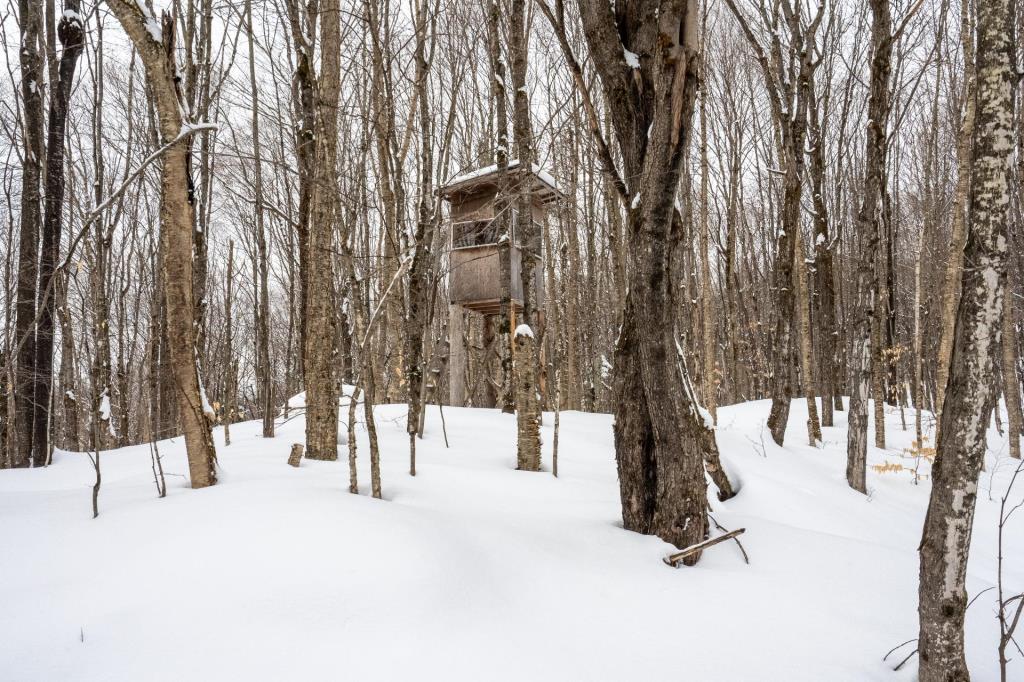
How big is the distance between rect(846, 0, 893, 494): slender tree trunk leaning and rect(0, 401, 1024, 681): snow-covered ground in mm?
2865

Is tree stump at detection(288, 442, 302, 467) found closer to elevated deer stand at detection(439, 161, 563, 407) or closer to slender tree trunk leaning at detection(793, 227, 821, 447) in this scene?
elevated deer stand at detection(439, 161, 563, 407)

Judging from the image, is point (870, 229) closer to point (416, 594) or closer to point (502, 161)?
point (502, 161)

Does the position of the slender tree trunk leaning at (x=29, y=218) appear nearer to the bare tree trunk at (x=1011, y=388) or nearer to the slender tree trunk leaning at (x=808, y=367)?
the slender tree trunk leaning at (x=808, y=367)

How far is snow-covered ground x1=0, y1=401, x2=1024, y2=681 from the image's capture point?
1.87 meters

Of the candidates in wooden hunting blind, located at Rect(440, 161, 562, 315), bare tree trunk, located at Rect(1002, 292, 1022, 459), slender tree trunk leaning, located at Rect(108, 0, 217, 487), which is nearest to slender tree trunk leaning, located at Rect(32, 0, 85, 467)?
wooden hunting blind, located at Rect(440, 161, 562, 315)

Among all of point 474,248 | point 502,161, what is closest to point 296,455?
point 502,161

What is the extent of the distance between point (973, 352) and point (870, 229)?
4.83m

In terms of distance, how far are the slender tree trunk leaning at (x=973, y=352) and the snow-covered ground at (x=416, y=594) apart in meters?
0.33

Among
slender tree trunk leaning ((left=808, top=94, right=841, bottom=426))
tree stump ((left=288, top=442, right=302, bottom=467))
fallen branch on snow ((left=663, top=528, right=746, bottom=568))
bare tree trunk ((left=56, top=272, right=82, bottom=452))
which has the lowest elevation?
fallen branch on snow ((left=663, top=528, right=746, bottom=568))

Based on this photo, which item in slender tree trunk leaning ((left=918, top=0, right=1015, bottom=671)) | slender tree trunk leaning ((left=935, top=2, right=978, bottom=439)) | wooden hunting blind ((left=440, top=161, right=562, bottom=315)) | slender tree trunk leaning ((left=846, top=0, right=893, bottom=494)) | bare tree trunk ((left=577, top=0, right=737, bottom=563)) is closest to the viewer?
slender tree trunk leaning ((left=918, top=0, right=1015, bottom=671))

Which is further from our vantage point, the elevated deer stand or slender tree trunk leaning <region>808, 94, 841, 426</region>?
the elevated deer stand

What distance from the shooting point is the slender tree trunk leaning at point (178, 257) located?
3.27m

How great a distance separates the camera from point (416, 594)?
219 centimetres

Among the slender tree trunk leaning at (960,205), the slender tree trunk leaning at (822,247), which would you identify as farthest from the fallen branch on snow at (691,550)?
the slender tree trunk leaning at (822,247)
